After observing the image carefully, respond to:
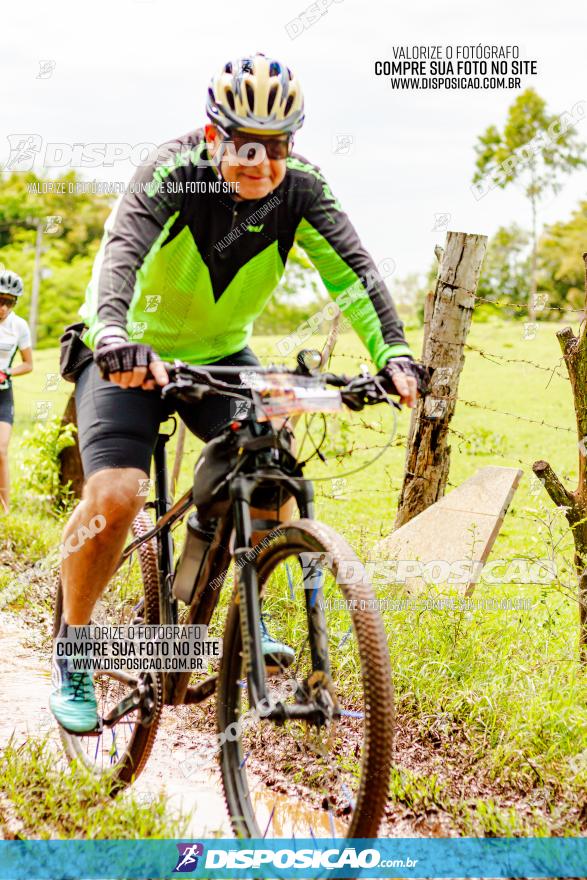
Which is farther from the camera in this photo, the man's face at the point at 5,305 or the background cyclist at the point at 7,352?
the man's face at the point at 5,305

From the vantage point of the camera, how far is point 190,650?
133 inches

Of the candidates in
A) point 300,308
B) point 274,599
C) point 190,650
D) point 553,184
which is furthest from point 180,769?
point 553,184

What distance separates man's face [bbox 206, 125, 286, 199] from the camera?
305 centimetres

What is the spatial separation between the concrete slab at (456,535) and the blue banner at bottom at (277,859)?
1.88 meters

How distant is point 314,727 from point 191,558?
2.44 ft

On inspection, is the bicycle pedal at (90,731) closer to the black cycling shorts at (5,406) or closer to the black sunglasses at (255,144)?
the black sunglasses at (255,144)

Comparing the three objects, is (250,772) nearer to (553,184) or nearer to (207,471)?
(207,471)

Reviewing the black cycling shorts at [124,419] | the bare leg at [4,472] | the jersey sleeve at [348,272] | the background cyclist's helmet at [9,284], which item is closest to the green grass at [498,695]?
the jersey sleeve at [348,272]

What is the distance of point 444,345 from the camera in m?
5.41

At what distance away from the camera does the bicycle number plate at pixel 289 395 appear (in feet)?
8.91

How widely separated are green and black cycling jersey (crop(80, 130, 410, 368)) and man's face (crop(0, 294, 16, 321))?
5.45 meters

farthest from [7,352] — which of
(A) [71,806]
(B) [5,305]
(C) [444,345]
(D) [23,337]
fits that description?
(A) [71,806]

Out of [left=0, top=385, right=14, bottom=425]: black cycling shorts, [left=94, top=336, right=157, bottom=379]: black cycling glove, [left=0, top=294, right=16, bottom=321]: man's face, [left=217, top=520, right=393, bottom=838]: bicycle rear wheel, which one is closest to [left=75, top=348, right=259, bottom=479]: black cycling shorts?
[left=94, top=336, right=157, bottom=379]: black cycling glove

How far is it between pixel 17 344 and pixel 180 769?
19.0ft
